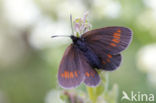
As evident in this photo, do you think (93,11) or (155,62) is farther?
(93,11)

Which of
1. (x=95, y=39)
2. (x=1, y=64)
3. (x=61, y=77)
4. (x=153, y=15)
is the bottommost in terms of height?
(x=1, y=64)

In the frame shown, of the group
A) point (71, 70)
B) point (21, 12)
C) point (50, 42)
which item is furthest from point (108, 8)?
point (71, 70)

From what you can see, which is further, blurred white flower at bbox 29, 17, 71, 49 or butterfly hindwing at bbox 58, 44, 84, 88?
blurred white flower at bbox 29, 17, 71, 49

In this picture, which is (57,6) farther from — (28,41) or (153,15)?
(153,15)

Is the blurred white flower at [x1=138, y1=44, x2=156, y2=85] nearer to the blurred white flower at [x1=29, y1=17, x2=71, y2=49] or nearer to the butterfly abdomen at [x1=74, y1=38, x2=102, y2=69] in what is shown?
the blurred white flower at [x1=29, y1=17, x2=71, y2=49]

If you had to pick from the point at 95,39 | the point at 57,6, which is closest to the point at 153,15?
the point at 57,6

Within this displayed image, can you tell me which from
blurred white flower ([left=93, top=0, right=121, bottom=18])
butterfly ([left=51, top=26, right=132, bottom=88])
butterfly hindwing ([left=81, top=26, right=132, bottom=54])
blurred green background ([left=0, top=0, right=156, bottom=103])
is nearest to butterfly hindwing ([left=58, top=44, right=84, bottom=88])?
butterfly ([left=51, top=26, right=132, bottom=88])

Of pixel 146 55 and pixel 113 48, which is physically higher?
pixel 113 48

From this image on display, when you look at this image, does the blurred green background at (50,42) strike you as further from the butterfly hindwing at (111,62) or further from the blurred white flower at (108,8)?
the butterfly hindwing at (111,62)
